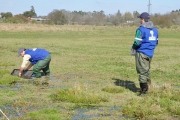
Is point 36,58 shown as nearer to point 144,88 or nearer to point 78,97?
A: point 78,97

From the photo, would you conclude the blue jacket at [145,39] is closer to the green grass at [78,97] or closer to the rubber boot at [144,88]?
the rubber boot at [144,88]

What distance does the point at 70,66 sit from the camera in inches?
587

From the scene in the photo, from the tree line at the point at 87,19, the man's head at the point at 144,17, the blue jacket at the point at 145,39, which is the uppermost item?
the man's head at the point at 144,17

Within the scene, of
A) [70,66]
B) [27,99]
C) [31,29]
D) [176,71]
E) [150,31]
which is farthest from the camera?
[31,29]

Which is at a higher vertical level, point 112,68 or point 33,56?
point 33,56

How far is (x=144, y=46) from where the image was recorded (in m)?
9.02

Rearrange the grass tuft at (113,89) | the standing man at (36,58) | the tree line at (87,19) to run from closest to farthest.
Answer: the grass tuft at (113,89) → the standing man at (36,58) → the tree line at (87,19)

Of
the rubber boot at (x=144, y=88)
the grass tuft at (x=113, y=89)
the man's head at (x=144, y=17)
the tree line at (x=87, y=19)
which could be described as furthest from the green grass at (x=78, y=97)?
the tree line at (x=87, y=19)

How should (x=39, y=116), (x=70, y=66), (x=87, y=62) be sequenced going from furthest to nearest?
(x=87, y=62)
(x=70, y=66)
(x=39, y=116)

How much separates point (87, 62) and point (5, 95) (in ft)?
26.1

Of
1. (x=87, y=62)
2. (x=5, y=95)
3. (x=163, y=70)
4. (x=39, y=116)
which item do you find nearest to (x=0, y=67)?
(x=87, y=62)

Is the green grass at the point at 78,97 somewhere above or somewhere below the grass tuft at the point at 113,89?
above

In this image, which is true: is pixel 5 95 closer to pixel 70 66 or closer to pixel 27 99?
Answer: pixel 27 99

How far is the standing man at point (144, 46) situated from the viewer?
891 cm
